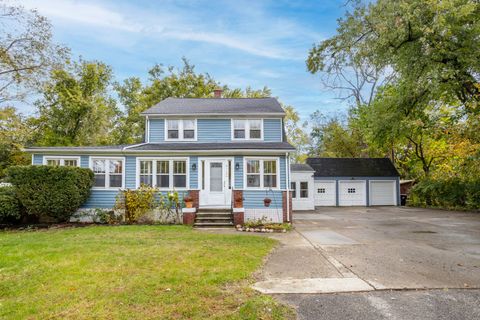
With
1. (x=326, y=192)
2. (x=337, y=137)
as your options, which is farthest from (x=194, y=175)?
(x=337, y=137)

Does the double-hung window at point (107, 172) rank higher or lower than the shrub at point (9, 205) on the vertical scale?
higher

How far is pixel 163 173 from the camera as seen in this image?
13586 mm

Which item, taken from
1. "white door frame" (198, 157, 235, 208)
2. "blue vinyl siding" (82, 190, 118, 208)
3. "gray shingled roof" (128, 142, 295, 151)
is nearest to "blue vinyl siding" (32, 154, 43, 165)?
"blue vinyl siding" (82, 190, 118, 208)

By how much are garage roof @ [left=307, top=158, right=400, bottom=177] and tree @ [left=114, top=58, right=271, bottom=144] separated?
10.2 meters

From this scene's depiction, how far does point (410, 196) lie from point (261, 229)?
60.7 ft

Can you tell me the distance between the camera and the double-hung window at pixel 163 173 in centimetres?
1353

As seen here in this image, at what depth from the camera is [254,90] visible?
103 feet

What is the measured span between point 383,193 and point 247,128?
1526cm

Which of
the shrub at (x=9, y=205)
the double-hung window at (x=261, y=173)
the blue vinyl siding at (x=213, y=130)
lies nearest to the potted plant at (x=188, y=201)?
the double-hung window at (x=261, y=173)

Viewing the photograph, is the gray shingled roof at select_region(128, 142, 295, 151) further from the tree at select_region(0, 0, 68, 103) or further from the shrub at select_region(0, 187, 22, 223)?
the tree at select_region(0, 0, 68, 103)

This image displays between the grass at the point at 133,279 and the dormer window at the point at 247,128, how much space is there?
7432mm

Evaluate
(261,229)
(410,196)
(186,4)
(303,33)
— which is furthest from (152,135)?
(410,196)

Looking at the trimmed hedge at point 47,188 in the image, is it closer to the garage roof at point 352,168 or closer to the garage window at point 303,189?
the garage window at point 303,189

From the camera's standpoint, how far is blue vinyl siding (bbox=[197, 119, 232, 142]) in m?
15.2
